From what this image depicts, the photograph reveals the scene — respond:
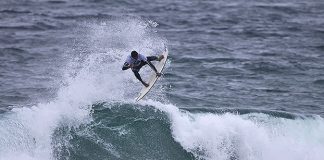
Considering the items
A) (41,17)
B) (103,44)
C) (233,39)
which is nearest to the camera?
(103,44)

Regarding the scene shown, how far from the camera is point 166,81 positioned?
94.9ft

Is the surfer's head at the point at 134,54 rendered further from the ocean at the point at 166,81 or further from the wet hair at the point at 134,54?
the ocean at the point at 166,81

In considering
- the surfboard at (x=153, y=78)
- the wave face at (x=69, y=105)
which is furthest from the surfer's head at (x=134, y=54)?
the wave face at (x=69, y=105)

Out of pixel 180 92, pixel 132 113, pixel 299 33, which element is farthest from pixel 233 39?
pixel 132 113

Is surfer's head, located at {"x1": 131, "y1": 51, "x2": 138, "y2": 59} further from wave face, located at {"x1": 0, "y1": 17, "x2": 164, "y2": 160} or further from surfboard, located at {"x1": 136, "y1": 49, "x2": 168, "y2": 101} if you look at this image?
wave face, located at {"x1": 0, "y1": 17, "x2": 164, "y2": 160}

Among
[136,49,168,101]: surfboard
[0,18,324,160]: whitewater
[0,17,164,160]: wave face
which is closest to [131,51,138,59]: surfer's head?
[136,49,168,101]: surfboard

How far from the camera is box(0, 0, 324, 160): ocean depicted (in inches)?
874

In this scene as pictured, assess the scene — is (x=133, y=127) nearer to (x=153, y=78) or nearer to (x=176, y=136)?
(x=176, y=136)

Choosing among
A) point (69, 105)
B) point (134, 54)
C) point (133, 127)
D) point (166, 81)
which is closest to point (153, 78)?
point (133, 127)

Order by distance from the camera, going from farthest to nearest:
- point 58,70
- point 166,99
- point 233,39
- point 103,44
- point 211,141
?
point 233,39, point 103,44, point 58,70, point 166,99, point 211,141

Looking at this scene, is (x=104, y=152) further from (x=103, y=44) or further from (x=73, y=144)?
(x=103, y=44)

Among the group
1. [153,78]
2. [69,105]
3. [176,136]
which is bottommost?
[176,136]

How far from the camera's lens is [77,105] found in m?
22.7

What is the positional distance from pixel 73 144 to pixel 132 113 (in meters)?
2.21
